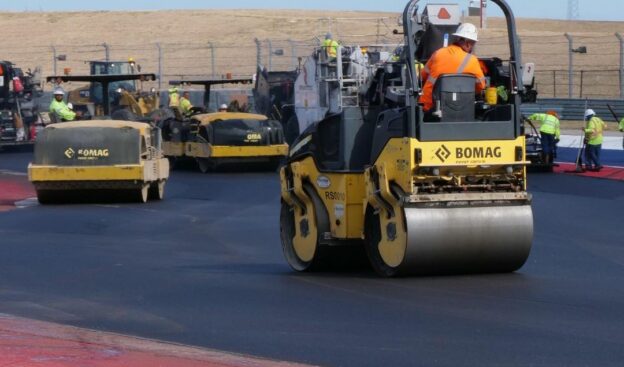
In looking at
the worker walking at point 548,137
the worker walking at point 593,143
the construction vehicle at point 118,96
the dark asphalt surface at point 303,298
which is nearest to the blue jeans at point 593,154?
the worker walking at point 593,143

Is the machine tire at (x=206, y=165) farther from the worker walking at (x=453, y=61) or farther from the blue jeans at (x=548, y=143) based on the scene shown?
the worker walking at (x=453, y=61)

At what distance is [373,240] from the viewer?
1249 cm

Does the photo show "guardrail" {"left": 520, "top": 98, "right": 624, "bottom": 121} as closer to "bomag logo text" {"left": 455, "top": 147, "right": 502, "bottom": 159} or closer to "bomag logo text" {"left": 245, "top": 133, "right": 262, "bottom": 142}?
"bomag logo text" {"left": 245, "top": 133, "right": 262, "bottom": 142}

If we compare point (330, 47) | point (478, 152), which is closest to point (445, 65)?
point (478, 152)

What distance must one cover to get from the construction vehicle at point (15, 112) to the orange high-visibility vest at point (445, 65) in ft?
90.9

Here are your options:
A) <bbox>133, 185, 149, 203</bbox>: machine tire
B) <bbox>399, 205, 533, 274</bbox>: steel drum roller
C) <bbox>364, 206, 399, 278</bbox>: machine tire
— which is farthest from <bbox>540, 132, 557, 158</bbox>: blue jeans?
<bbox>399, 205, 533, 274</bbox>: steel drum roller

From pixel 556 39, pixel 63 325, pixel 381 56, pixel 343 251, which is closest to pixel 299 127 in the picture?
pixel 381 56

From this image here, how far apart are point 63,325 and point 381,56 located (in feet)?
69.2

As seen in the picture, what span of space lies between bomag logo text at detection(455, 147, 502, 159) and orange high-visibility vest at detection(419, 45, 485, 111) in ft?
1.59

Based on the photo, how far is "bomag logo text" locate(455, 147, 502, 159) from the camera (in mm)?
11875

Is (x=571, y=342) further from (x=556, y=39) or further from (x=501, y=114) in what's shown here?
(x=556, y=39)

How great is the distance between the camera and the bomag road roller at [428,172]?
1179cm

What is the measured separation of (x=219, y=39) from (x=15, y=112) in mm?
43488

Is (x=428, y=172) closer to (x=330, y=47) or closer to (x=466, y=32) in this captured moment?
(x=466, y=32)
